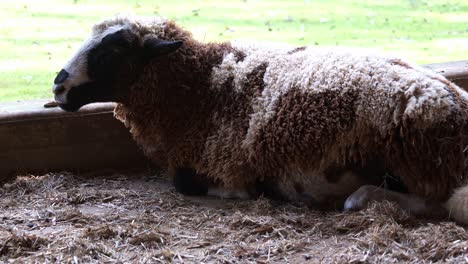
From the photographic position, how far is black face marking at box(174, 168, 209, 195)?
4.94 m

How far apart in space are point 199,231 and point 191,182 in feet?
2.55

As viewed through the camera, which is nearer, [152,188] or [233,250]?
[233,250]

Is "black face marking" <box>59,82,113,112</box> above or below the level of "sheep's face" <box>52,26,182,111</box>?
below

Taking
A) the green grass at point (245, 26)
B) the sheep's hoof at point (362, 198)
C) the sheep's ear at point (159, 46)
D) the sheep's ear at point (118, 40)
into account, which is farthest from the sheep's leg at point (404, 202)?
the green grass at point (245, 26)

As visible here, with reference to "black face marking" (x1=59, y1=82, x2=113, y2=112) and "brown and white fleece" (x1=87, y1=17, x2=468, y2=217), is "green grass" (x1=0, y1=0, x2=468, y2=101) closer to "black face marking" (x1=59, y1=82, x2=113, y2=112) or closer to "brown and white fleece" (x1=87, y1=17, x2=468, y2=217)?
"black face marking" (x1=59, y1=82, x2=113, y2=112)

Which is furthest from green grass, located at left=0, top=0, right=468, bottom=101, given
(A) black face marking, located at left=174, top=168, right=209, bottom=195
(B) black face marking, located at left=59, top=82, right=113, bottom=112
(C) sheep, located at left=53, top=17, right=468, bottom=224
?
(A) black face marking, located at left=174, top=168, right=209, bottom=195

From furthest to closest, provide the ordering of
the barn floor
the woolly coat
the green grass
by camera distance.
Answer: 1. the green grass
2. the woolly coat
3. the barn floor

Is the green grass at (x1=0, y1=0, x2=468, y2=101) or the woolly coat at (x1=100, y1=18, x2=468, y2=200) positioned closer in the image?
the woolly coat at (x1=100, y1=18, x2=468, y2=200)

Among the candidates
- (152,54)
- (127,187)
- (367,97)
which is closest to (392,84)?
(367,97)

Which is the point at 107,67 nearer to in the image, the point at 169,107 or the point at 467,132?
the point at 169,107

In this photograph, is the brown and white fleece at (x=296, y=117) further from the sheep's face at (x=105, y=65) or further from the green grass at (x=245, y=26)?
the green grass at (x=245, y=26)

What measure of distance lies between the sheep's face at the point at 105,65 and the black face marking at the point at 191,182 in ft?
2.23

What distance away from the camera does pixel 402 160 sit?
169 inches

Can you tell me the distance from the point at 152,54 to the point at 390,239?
201 centimetres
